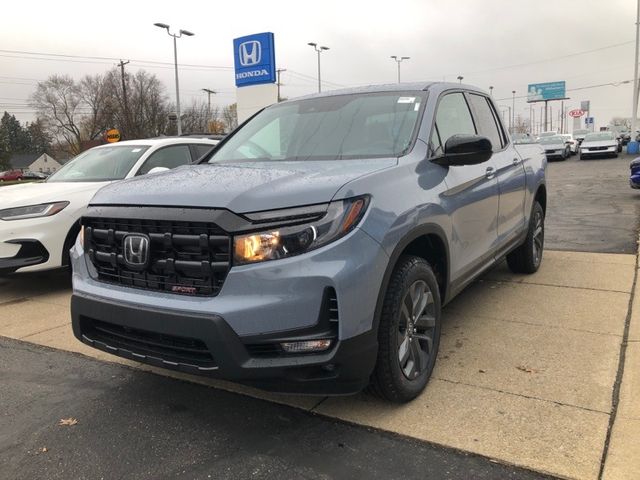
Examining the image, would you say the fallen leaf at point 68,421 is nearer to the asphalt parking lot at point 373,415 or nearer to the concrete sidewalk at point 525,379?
the asphalt parking lot at point 373,415

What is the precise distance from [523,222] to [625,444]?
3.00 metres

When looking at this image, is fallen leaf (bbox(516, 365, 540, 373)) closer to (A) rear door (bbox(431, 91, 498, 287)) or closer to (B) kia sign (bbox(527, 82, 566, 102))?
(A) rear door (bbox(431, 91, 498, 287))

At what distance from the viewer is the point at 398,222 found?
2.92m

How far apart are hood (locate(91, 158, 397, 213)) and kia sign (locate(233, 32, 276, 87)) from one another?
37.4ft

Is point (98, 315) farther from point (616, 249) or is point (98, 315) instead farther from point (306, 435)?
point (616, 249)

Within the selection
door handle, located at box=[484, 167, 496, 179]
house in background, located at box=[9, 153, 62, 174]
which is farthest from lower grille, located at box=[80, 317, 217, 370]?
house in background, located at box=[9, 153, 62, 174]

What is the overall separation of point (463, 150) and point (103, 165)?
4797 millimetres

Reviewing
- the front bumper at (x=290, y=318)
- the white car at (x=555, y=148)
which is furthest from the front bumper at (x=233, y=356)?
the white car at (x=555, y=148)

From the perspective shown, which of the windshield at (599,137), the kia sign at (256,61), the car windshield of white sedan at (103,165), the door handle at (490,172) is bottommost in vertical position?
the door handle at (490,172)

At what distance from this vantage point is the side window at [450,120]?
3739 mm

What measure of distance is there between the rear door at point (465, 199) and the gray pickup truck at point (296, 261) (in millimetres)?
23

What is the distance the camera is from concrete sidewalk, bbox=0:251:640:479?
2766mm

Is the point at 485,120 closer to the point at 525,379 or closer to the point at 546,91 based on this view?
the point at 525,379

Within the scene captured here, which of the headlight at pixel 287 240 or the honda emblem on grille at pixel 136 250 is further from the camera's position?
the honda emblem on grille at pixel 136 250
